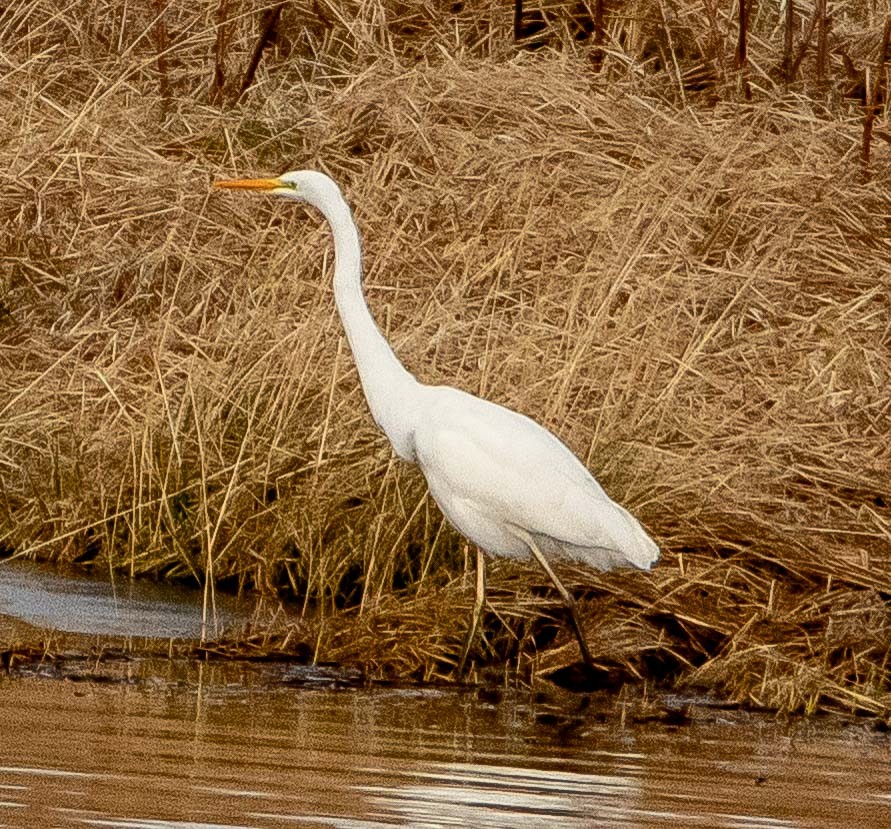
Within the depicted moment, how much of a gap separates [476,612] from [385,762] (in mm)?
1732

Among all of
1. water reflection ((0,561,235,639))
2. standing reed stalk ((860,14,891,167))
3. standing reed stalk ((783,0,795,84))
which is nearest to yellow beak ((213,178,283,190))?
water reflection ((0,561,235,639))

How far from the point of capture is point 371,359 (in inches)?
293

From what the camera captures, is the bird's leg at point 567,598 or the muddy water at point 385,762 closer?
the muddy water at point 385,762

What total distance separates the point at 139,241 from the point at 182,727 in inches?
254

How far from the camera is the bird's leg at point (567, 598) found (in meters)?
6.89

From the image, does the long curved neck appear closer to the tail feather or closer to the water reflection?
the tail feather

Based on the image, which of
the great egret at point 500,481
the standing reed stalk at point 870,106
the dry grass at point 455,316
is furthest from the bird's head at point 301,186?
the standing reed stalk at point 870,106

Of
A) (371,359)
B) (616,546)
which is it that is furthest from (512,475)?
(371,359)

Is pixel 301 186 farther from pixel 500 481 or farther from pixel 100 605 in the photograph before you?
pixel 100 605

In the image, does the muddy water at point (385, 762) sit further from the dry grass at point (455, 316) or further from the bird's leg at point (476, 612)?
the dry grass at point (455, 316)

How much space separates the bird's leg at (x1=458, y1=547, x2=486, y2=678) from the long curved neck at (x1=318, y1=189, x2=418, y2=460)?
47 cm

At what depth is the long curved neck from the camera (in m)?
7.38

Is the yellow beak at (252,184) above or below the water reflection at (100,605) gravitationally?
above

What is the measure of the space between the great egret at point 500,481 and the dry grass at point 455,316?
26cm
